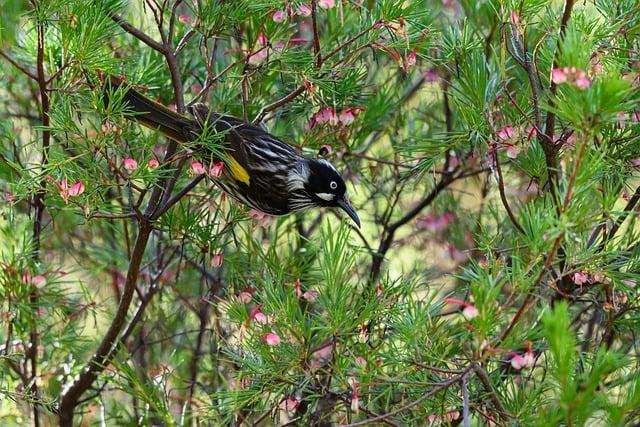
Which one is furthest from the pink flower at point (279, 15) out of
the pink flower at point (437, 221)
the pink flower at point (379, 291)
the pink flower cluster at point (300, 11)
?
the pink flower at point (437, 221)

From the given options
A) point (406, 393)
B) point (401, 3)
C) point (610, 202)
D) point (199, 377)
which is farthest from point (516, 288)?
point (199, 377)

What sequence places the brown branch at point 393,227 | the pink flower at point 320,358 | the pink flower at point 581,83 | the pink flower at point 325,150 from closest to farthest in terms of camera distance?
the pink flower at point 581,83 → the pink flower at point 320,358 → the pink flower at point 325,150 → the brown branch at point 393,227

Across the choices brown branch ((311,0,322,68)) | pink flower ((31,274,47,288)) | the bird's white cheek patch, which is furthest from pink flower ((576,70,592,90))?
pink flower ((31,274,47,288))

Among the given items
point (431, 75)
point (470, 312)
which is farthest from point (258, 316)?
point (431, 75)

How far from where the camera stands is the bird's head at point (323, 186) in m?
2.75

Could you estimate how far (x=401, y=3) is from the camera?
7.19 ft

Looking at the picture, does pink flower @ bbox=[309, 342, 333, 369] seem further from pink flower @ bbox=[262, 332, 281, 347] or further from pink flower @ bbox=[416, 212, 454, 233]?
pink flower @ bbox=[416, 212, 454, 233]

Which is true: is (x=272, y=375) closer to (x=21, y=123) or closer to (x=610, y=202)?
(x=610, y=202)

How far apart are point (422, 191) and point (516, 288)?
2015 mm

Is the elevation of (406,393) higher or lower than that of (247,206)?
lower

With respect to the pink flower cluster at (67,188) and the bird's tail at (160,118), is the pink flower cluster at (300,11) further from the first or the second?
the pink flower cluster at (67,188)

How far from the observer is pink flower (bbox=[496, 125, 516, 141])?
2039 millimetres

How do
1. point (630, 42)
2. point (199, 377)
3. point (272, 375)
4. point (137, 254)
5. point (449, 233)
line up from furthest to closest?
point (449, 233), point (199, 377), point (137, 254), point (630, 42), point (272, 375)

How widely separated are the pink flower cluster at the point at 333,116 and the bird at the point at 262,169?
0.18 m
